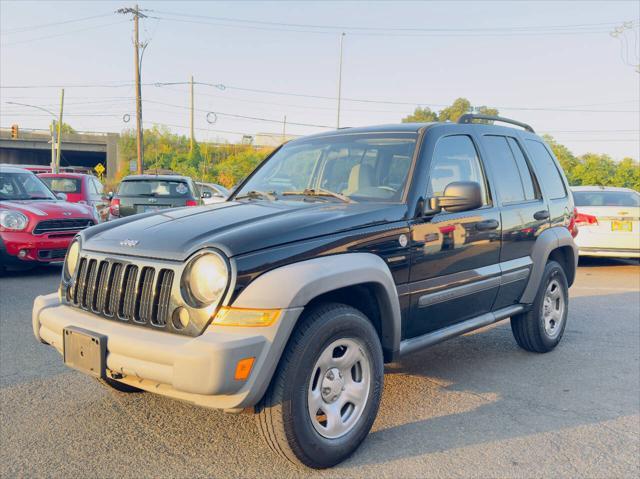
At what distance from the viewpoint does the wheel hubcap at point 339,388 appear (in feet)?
9.86

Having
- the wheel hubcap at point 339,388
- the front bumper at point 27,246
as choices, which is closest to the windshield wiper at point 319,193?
the wheel hubcap at point 339,388

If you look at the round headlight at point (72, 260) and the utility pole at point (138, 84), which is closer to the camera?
the round headlight at point (72, 260)

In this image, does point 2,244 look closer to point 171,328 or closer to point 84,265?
point 84,265

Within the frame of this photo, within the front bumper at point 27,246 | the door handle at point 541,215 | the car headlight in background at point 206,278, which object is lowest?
the front bumper at point 27,246

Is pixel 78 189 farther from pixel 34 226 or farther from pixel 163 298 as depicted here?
pixel 163 298

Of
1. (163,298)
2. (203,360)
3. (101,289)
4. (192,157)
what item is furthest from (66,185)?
(192,157)

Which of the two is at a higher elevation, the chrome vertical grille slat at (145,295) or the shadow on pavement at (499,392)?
the chrome vertical grille slat at (145,295)

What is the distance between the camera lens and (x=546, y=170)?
17.6 feet

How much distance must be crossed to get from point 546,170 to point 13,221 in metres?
7.02

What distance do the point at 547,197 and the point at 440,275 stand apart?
1932mm

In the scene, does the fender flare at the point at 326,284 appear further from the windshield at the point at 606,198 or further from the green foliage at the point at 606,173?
the green foliage at the point at 606,173

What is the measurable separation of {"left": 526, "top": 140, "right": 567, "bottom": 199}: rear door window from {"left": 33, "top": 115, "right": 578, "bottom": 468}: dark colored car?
75cm

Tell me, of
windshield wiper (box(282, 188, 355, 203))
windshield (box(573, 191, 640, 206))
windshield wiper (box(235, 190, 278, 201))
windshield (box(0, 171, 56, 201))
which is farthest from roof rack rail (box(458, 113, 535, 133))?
windshield (box(0, 171, 56, 201))

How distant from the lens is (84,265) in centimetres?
330
